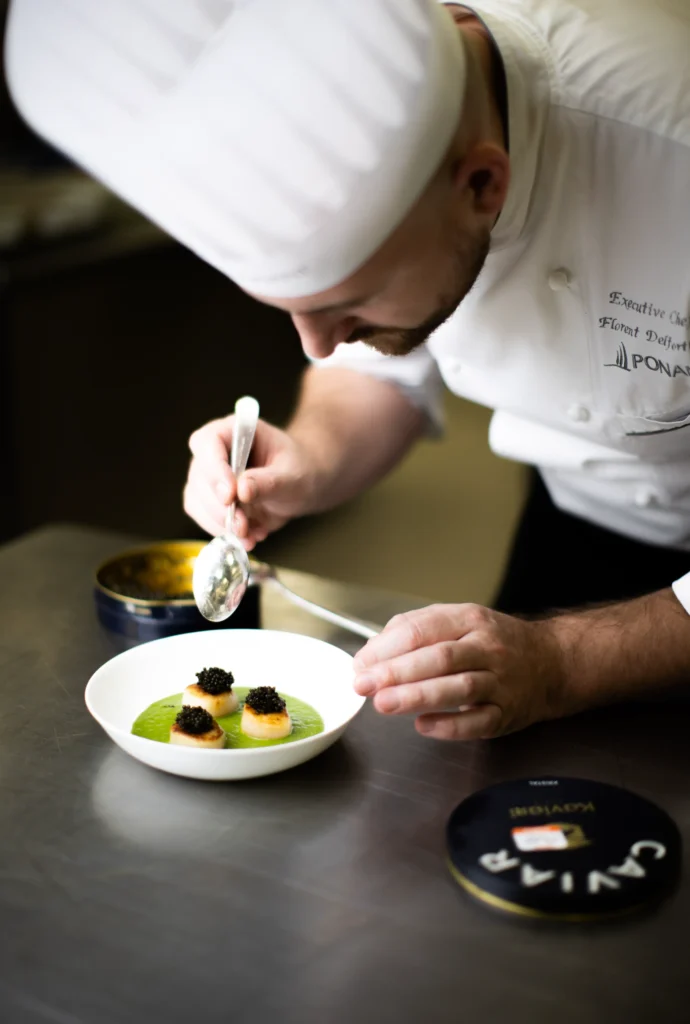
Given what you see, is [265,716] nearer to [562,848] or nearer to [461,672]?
[461,672]

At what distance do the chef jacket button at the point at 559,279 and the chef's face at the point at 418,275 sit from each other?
13cm

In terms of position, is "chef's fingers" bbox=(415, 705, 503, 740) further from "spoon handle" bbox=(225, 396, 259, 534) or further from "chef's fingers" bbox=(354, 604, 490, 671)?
"spoon handle" bbox=(225, 396, 259, 534)

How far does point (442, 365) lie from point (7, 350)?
1.69 metres

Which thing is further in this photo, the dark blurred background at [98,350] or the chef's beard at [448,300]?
the dark blurred background at [98,350]

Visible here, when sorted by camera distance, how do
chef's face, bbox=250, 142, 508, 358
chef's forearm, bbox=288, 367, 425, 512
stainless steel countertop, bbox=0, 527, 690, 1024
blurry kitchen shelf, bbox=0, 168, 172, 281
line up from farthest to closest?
1. blurry kitchen shelf, bbox=0, 168, 172, 281
2. chef's forearm, bbox=288, 367, 425, 512
3. chef's face, bbox=250, 142, 508, 358
4. stainless steel countertop, bbox=0, 527, 690, 1024

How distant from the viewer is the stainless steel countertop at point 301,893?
2.64ft

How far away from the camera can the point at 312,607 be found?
143 cm

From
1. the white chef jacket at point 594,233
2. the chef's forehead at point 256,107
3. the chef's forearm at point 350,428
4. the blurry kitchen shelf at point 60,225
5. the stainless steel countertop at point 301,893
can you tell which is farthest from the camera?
the blurry kitchen shelf at point 60,225

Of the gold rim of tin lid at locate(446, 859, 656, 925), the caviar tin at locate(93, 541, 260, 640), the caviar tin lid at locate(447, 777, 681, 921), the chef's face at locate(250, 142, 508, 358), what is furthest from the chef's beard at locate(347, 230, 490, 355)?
the gold rim of tin lid at locate(446, 859, 656, 925)

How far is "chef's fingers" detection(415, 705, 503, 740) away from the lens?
108 cm

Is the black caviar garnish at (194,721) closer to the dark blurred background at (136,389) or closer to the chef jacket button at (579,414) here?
the chef jacket button at (579,414)

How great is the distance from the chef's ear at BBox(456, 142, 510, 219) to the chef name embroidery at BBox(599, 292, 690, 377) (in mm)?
215

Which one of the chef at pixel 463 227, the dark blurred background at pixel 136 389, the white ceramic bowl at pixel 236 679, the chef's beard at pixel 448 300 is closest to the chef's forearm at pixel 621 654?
the chef at pixel 463 227

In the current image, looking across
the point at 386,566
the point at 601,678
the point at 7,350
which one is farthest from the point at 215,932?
the point at 386,566
